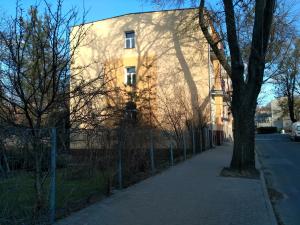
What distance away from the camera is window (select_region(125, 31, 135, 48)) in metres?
34.8

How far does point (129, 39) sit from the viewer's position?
3500 centimetres

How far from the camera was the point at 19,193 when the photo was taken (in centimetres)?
691

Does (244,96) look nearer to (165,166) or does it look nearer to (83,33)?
(165,166)

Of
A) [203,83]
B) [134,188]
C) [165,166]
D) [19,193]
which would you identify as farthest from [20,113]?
[203,83]

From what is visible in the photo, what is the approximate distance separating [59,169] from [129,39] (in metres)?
27.8

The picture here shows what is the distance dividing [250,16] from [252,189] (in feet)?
33.5

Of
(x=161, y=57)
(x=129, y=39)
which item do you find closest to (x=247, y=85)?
(x=161, y=57)

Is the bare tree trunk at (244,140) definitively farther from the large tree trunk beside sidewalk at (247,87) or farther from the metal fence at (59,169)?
the metal fence at (59,169)

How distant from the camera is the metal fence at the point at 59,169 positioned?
6.78 meters

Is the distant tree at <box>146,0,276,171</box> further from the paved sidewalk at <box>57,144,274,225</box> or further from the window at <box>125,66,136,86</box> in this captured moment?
the window at <box>125,66,136,86</box>

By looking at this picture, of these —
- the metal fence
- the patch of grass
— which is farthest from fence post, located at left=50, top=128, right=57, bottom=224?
the patch of grass

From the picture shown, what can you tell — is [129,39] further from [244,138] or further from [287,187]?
→ [287,187]

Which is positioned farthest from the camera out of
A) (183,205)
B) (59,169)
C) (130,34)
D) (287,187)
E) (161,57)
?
(130,34)

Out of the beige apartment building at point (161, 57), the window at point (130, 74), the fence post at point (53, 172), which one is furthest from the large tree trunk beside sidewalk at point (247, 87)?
the window at point (130, 74)
